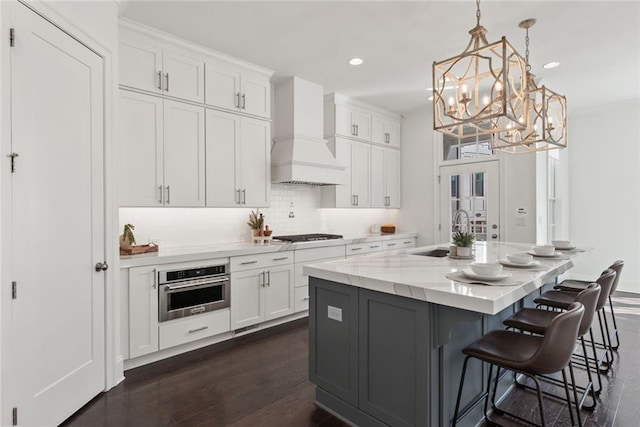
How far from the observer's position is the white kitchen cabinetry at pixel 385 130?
558 cm

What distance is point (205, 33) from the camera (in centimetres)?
325

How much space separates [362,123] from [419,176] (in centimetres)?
132

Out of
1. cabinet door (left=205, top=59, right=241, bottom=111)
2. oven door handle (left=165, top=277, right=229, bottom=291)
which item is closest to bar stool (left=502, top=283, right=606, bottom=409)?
oven door handle (left=165, top=277, right=229, bottom=291)

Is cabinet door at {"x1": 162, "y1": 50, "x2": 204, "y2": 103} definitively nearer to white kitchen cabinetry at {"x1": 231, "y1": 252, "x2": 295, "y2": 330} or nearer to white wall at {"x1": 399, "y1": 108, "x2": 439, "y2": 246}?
white kitchen cabinetry at {"x1": 231, "y1": 252, "x2": 295, "y2": 330}

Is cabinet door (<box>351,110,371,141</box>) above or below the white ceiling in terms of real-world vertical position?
below

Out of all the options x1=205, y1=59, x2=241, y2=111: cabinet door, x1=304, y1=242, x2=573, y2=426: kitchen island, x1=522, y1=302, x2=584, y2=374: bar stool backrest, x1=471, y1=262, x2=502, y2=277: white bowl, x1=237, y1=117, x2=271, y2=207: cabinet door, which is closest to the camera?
x1=522, y1=302, x2=584, y2=374: bar stool backrest

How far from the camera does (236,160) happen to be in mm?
3889

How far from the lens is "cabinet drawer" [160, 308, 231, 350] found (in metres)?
3.03

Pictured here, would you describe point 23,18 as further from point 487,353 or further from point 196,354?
point 487,353

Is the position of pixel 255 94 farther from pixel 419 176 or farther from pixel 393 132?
pixel 419 176

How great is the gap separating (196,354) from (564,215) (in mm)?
5942

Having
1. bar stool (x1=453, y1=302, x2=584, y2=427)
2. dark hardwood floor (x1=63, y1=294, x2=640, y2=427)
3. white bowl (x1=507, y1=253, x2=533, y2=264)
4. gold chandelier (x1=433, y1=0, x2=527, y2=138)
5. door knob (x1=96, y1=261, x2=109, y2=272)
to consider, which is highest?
gold chandelier (x1=433, y1=0, x2=527, y2=138)

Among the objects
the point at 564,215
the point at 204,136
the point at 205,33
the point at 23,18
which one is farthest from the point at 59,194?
the point at 564,215

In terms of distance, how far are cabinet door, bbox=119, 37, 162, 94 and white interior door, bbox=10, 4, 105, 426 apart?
0.56 metres
